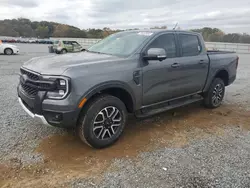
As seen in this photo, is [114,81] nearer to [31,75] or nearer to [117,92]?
[117,92]

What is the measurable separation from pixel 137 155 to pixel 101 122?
0.71m

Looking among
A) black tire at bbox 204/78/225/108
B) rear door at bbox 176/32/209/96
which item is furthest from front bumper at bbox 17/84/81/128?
black tire at bbox 204/78/225/108

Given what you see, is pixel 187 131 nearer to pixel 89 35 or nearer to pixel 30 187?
pixel 30 187

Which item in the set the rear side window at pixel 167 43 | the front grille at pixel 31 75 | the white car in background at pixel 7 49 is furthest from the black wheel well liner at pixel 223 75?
the white car in background at pixel 7 49

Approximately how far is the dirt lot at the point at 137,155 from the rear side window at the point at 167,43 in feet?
4.57

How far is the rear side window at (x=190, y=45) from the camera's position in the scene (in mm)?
4559

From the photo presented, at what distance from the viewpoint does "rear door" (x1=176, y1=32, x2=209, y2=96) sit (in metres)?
4.43

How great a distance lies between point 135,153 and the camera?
3.29m

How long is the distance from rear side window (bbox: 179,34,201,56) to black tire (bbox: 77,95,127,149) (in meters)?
1.98

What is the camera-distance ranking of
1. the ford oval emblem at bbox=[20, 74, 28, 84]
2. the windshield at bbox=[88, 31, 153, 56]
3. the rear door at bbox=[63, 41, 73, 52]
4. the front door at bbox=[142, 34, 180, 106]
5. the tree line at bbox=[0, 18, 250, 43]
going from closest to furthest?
the ford oval emblem at bbox=[20, 74, 28, 84] → the front door at bbox=[142, 34, 180, 106] → the windshield at bbox=[88, 31, 153, 56] → the rear door at bbox=[63, 41, 73, 52] → the tree line at bbox=[0, 18, 250, 43]

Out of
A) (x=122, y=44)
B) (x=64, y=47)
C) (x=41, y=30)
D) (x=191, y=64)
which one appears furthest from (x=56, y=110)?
(x=41, y=30)

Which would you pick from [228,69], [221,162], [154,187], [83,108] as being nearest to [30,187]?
[83,108]

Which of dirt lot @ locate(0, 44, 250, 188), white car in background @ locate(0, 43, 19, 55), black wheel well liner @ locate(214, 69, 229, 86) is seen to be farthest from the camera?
white car in background @ locate(0, 43, 19, 55)

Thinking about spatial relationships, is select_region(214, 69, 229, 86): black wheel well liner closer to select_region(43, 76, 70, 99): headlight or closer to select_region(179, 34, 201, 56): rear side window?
select_region(179, 34, 201, 56): rear side window
